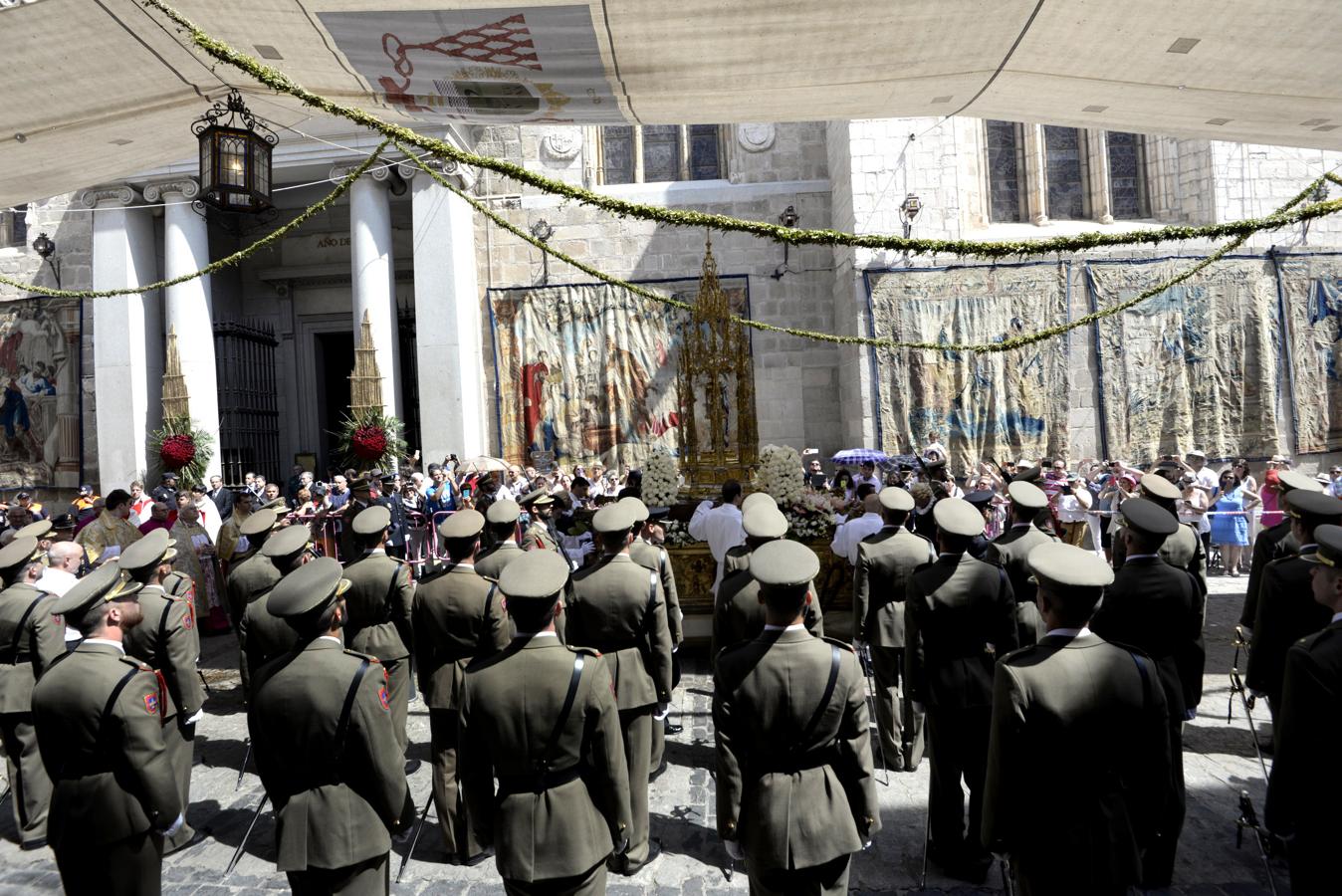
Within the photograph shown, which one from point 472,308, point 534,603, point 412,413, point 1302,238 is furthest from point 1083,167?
point 534,603

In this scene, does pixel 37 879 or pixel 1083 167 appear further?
pixel 1083 167

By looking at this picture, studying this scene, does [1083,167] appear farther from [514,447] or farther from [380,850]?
[380,850]

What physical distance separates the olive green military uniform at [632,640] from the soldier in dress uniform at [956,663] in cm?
144

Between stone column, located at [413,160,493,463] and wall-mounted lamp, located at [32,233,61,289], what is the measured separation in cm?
815

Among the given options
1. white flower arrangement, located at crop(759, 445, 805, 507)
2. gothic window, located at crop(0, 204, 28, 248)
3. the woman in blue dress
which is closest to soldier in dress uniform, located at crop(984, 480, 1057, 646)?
white flower arrangement, located at crop(759, 445, 805, 507)

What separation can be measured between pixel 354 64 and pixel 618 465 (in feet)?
37.0

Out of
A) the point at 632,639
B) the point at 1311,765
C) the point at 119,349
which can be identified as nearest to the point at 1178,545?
the point at 1311,765

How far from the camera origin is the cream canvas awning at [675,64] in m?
5.27

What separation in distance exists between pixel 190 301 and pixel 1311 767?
1786cm

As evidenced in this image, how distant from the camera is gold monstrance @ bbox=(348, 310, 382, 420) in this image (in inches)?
606

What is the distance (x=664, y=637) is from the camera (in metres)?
4.66

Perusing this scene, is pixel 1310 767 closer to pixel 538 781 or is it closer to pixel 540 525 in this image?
pixel 538 781

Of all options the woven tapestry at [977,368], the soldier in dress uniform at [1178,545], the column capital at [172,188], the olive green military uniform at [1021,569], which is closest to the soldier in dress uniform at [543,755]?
the olive green military uniform at [1021,569]

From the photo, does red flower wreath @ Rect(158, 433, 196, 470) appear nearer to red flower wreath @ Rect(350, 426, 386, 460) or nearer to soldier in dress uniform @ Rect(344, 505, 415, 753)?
red flower wreath @ Rect(350, 426, 386, 460)
